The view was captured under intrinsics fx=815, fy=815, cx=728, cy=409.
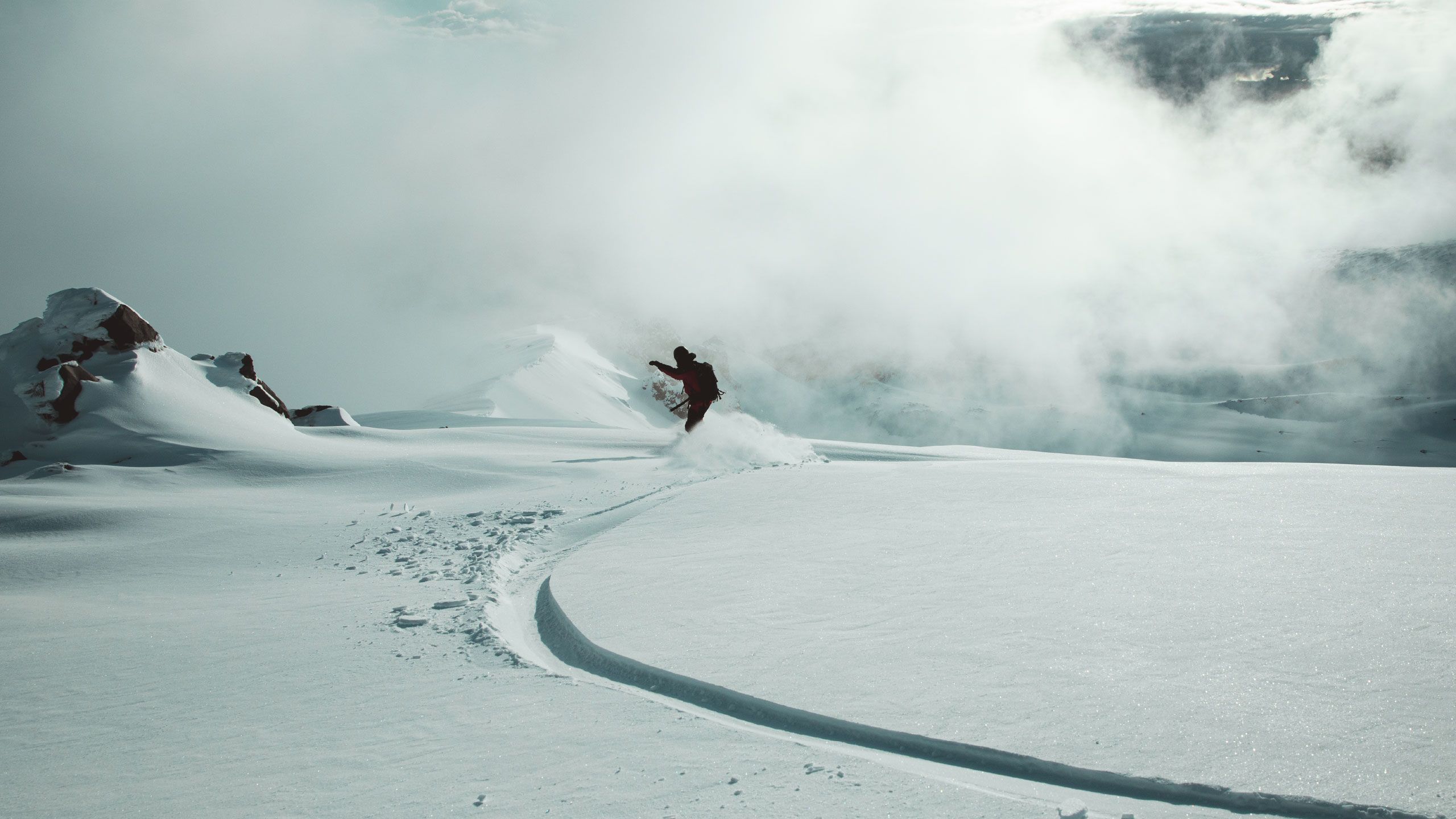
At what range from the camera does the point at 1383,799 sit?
213cm

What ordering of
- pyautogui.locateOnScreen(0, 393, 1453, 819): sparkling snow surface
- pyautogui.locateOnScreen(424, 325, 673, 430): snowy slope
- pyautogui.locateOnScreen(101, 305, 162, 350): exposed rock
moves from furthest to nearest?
1. pyautogui.locateOnScreen(424, 325, 673, 430): snowy slope
2. pyautogui.locateOnScreen(101, 305, 162, 350): exposed rock
3. pyautogui.locateOnScreen(0, 393, 1453, 819): sparkling snow surface

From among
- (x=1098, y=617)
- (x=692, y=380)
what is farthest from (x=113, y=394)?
(x=1098, y=617)

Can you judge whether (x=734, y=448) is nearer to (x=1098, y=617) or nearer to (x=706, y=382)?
(x=706, y=382)

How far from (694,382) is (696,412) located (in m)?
0.44

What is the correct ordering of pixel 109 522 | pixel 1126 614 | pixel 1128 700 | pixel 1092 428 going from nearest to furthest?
1. pixel 1128 700
2. pixel 1126 614
3. pixel 109 522
4. pixel 1092 428

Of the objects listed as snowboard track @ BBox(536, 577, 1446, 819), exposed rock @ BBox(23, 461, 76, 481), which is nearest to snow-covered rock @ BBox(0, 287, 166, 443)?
exposed rock @ BBox(23, 461, 76, 481)

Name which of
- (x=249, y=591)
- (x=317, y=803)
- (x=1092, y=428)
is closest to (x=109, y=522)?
(x=249, y=591)

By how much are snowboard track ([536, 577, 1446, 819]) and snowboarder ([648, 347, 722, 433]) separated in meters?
6.70

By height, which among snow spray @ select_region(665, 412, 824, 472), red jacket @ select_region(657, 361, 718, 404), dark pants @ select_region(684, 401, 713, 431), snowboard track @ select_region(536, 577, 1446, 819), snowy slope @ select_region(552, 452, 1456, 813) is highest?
red jacket @ select_region(657, 361, 718, 404)

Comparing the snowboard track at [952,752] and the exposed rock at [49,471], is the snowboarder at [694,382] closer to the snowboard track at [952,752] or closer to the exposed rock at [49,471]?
the exposed rock at [49,471]

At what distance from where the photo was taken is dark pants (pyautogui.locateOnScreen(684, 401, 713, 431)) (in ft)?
33.5

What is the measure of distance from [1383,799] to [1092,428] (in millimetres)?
21590

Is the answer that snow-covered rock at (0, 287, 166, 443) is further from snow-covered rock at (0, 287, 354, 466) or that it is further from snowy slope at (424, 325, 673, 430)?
snowy slope at (424, 325, 673, 430)

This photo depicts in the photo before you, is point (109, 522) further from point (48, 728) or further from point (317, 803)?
point (317, 803)
